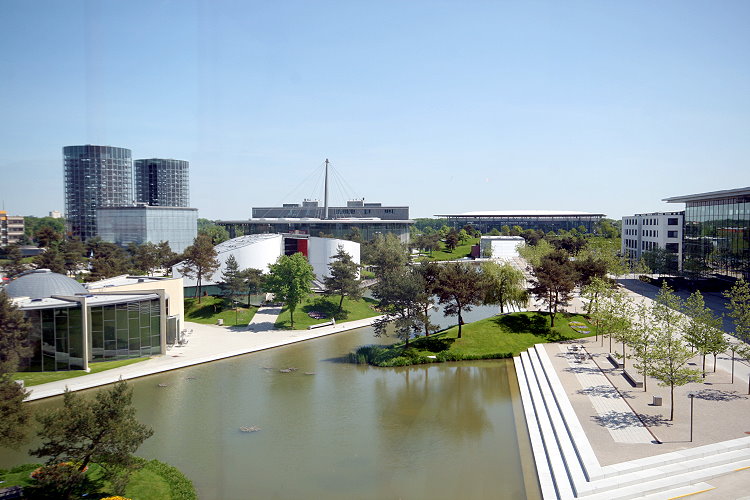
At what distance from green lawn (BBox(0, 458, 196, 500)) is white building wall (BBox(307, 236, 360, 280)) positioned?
31468 millimetres

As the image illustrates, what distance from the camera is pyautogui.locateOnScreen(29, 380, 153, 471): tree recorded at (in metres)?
11.7

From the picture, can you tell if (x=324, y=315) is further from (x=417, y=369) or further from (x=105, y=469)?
(x=105, y=469)

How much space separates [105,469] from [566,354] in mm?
19038

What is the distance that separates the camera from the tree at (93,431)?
11672 mm

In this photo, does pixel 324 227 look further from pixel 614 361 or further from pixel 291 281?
pixel 614 361

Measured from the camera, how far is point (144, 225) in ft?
244

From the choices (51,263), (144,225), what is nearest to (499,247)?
(144,225)

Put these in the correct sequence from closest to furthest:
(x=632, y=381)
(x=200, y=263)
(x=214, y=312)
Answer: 1. (x=632, y=381)
2. (x=214, y=312)
3. (x=200, y=263)

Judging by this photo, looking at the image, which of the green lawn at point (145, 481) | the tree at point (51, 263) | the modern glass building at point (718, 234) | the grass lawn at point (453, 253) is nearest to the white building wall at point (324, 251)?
the tree at point (51, 263)

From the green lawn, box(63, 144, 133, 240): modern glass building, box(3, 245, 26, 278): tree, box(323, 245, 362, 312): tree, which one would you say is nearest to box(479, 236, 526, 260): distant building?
box(323, 245, 362, 312): tree

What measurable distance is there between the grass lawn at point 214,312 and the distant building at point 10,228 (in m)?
68.9

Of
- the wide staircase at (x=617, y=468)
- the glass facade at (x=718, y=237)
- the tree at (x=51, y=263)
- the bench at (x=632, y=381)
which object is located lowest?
the wide staircase at (x=617, y=468)

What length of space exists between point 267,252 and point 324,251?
505 cm

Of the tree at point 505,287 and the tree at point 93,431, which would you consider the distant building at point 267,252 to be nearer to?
the tree at point 505,287
